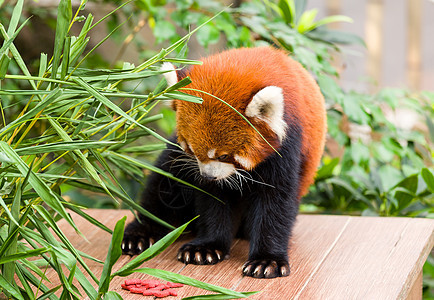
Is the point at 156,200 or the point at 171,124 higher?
the point at 156,200

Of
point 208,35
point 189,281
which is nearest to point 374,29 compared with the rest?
point 208,35

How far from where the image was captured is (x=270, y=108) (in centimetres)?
177

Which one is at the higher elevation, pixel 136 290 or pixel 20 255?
pixel 20 255

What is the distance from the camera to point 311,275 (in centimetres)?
185

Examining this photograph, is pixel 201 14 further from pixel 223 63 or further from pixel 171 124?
pixel 223 63

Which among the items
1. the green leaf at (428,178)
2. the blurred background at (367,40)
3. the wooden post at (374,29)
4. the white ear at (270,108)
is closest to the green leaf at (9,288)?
the white ear at (270,108)

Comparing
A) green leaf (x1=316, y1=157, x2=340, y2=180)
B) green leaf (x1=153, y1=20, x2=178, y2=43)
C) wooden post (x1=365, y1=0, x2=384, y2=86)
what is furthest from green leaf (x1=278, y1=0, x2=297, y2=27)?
wooden post (x1=365, y1=0, x2=384, y2=86)

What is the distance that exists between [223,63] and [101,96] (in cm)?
56

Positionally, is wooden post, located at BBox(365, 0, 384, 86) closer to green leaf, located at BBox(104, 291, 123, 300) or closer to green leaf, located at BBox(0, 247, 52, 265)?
green leaf, located at BBox(104, 291, 123, 300)

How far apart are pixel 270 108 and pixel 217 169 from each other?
27cm

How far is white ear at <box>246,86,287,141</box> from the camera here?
1739 millimetres

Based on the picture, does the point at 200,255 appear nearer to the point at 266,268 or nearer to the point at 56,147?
the point at 266,268

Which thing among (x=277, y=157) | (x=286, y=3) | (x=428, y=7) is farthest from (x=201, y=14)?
(x=428, y=7)

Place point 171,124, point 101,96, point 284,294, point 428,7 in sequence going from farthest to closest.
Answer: point 428,7, point 171,124, point 284,294, point 101,96
